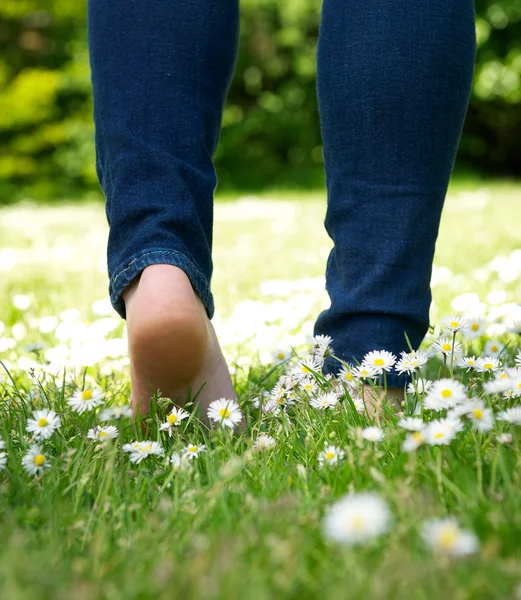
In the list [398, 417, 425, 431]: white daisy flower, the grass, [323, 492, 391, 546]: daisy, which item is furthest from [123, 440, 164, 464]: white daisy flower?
[323, 492, 391, 546]: daisy

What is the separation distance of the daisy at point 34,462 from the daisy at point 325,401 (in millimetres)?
412

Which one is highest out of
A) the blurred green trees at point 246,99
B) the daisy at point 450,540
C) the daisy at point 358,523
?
the daisy at point 358,523

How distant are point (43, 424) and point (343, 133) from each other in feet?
2.14

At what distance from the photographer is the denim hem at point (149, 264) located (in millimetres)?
1074

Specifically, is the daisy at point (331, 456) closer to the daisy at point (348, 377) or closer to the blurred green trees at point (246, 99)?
the daisy at point (348, 377)

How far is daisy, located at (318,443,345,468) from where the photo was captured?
0.89 meters

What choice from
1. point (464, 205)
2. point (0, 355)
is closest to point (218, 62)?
point (0, 355)

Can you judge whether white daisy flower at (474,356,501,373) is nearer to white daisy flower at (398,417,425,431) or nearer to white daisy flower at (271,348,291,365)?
white daisy flower at (398,417,425,431)

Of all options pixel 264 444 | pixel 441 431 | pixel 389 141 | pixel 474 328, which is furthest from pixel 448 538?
pixel 474 328

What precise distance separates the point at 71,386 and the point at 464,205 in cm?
613

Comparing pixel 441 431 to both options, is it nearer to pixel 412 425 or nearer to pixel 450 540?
pixel 412 425

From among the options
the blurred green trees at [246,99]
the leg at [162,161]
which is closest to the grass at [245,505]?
the leg at [162,161]

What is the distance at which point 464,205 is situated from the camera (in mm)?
6848

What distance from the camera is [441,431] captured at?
0.82 metres
